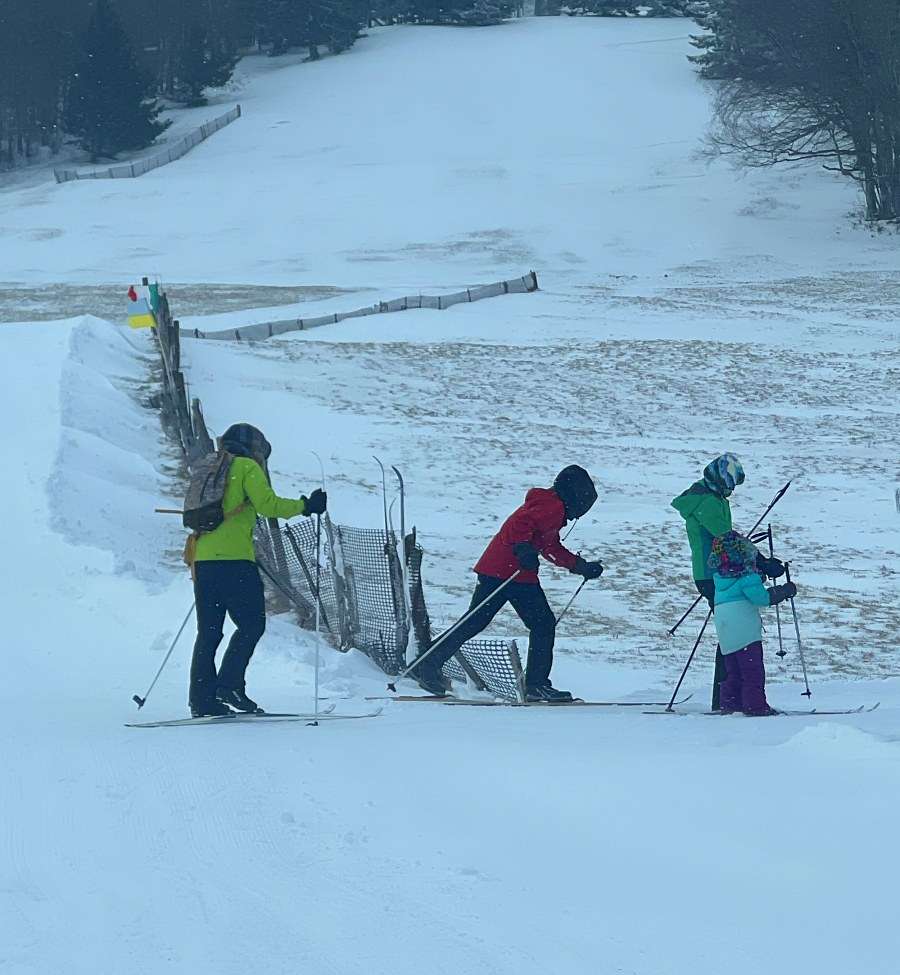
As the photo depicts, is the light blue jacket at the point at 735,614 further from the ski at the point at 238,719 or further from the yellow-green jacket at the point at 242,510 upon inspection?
the yellow-green jacket at the point at 242,510

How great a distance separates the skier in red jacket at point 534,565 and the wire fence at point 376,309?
15.6 m

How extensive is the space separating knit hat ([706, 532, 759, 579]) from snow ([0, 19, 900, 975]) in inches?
30.9

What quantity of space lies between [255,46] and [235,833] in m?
71.3

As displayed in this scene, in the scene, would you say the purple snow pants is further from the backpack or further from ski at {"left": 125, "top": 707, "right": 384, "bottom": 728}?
the backpack

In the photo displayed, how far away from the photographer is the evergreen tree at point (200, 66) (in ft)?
191

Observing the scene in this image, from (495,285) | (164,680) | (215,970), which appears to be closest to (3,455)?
(164,680)

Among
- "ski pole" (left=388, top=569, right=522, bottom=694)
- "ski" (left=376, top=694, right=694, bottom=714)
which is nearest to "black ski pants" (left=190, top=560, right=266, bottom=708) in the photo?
"ski" (left=376, top=694, right=694, bottom=714)

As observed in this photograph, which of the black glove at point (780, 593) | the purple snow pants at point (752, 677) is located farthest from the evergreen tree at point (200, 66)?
the black glove at point (780, 593)

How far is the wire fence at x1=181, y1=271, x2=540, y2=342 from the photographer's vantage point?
22.9 meters

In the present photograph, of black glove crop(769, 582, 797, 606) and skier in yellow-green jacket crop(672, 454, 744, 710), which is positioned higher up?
skier in yellow-green jacket crop(672, 454, 744, 710)

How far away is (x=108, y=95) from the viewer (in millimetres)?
52062

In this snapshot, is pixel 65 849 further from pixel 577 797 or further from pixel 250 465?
pixel 250 465

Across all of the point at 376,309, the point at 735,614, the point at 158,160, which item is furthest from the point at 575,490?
the point at 158,160

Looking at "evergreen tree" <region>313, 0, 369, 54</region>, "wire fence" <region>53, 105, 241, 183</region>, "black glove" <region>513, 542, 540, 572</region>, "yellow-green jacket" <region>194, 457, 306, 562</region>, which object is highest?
"evergreen tree" <region>313, 0, 369, 54</region>
